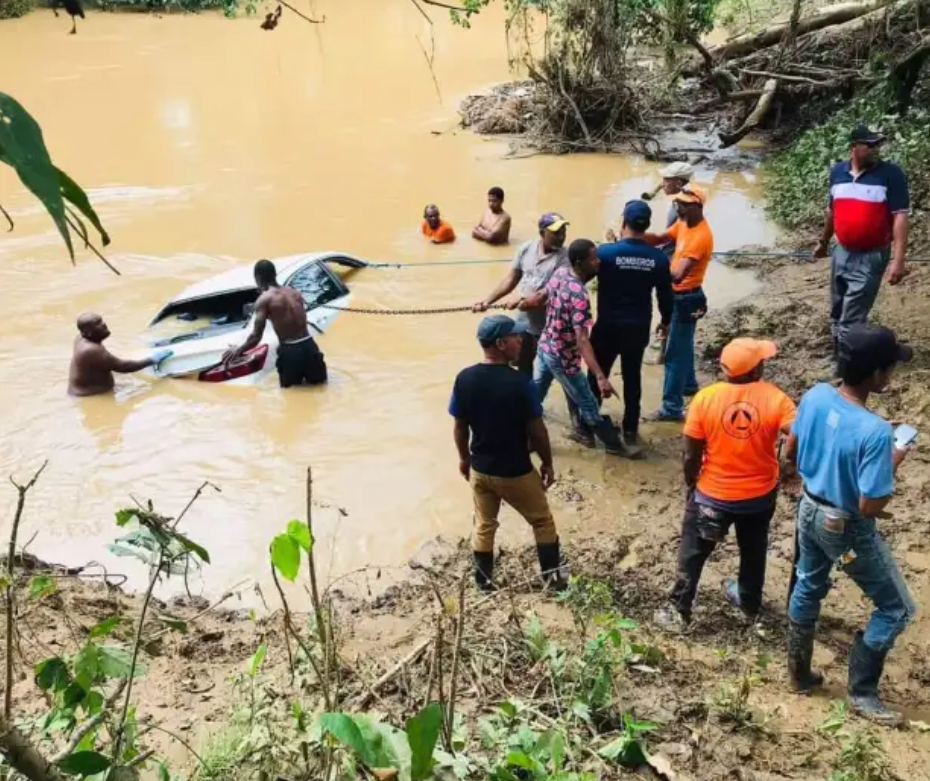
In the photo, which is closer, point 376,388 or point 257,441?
point 257,441

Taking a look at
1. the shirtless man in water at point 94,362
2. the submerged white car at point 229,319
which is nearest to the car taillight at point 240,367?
the submerged white car at point 229,319

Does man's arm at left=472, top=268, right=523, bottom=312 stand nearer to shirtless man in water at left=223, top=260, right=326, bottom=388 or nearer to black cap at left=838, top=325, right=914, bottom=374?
shirtless man in water at left=223, top=260, right=326, bottom=388

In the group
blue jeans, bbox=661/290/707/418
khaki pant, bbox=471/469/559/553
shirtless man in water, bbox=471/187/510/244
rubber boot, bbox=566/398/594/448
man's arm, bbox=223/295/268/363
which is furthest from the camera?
shirtless man in water, bbox=471/187/510/244

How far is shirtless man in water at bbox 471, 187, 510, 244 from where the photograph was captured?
11.8 metres

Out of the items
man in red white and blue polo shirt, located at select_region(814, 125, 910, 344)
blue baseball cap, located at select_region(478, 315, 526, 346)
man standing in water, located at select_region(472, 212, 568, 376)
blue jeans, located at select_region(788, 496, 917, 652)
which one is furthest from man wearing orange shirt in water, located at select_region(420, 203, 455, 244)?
blue jeans, located at select_region(788, 496, 917, 652)

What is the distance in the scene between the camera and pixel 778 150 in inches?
616

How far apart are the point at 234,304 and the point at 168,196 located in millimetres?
6303

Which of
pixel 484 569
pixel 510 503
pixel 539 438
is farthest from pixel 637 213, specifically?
pixel 484 569

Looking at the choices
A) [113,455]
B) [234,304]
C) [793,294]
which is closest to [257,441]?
[113,455]

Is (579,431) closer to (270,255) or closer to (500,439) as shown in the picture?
(500,439)

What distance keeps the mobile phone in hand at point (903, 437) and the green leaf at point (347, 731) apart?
Answer: 2.74 metres

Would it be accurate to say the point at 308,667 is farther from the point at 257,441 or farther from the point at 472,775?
the point at 257,441

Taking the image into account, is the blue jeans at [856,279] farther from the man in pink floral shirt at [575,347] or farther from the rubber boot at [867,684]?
the rubber boot at [867,684]

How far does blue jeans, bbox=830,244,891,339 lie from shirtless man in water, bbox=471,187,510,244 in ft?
18.7
